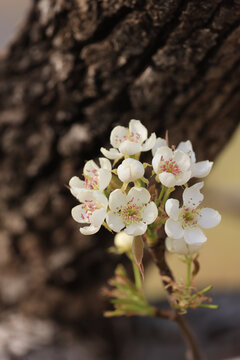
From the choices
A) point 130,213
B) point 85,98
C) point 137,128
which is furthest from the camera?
point 85,98

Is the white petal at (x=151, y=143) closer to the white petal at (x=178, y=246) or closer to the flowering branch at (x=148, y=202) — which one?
the flowering branch at (x=148, y=202)

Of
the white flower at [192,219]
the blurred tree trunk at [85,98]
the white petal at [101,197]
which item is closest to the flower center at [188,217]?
the white flower at [192,219]

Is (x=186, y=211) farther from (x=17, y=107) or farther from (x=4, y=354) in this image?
(x=4, y=354)

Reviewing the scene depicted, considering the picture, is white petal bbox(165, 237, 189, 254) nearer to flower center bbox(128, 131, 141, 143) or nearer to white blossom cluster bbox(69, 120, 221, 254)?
white blossom cluster bbox(69, 120, 221, 254)

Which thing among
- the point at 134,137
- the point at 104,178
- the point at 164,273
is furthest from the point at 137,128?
the point at 164,273

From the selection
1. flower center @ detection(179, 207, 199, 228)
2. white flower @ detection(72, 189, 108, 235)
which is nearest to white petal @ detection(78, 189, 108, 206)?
white flower @ detection(72, 189, 108, 235)

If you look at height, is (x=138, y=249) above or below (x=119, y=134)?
Answer: below

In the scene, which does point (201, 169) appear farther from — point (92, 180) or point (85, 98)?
point (85, 98)
